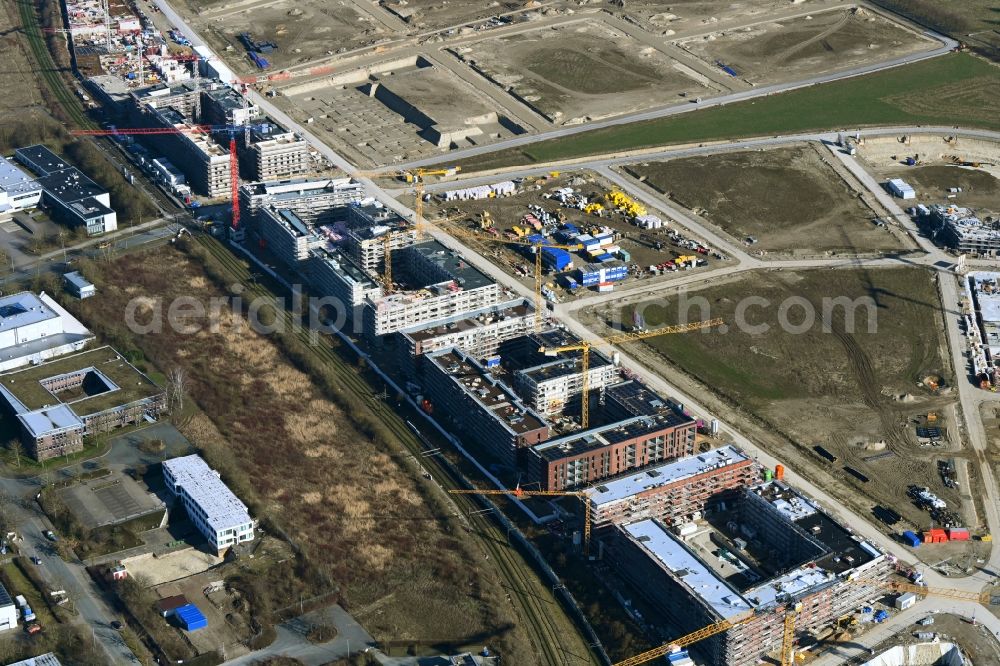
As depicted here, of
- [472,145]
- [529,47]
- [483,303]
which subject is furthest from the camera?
[529,47]

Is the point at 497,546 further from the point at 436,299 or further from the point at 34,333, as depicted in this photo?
the point at 34,333

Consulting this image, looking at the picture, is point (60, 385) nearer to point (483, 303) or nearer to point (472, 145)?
point (483, 303)

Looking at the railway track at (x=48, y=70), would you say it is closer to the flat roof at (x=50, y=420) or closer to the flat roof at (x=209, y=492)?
the flat roof at (x=50, y=420)

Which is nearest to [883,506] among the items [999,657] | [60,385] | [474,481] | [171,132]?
[999,657]

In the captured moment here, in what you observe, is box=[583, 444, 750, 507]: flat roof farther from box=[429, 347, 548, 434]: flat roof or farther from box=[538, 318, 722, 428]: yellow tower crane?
box=[538, 318, 722, 428]: yellow tower crane

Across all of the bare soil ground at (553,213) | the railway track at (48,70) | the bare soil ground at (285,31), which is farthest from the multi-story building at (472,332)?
the bare soil ground at (285,31)
